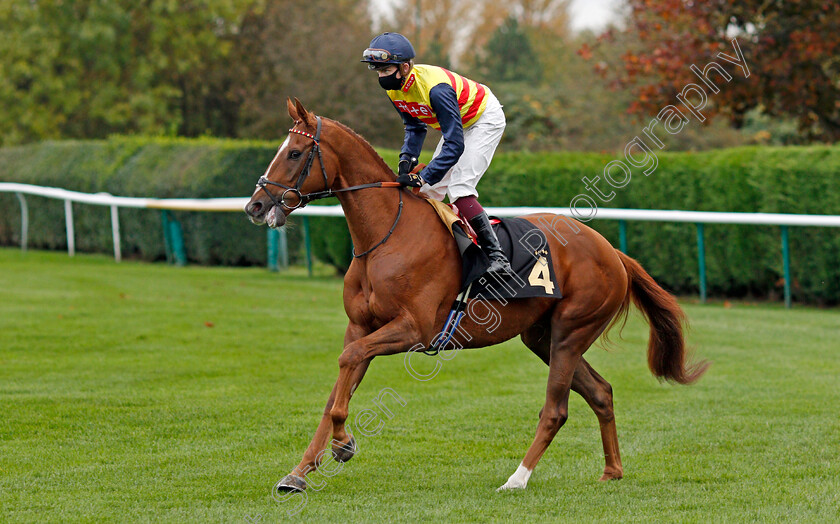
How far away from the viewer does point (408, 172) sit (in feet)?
16.8

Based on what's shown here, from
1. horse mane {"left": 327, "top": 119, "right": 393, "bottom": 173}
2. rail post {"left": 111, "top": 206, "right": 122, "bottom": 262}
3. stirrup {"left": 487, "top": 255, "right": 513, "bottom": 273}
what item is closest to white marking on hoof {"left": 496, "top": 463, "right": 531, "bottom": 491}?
stirrup {"left": 487, "top": 255, "right": 513, "bottom": 273}

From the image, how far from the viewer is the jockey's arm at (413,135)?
17.1ft

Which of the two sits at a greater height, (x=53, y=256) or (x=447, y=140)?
(x=447, y=140)

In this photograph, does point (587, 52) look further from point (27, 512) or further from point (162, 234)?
point (27, 512)

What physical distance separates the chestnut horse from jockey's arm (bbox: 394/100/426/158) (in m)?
0.20

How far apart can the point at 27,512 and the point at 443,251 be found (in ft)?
7.25

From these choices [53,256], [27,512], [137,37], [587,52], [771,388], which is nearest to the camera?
[27,512]

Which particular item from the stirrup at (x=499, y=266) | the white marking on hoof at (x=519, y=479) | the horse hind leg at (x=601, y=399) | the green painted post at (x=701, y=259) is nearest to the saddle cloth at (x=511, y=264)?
Result: the stirrup at (x=499, y=266)

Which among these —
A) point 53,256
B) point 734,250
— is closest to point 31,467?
point 734,250

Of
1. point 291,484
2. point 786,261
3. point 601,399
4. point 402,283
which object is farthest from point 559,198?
point 291,484

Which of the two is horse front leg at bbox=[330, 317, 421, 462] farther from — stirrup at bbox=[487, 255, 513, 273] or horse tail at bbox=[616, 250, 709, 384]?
horse tail at bbox=[616, 250, 709, 384]

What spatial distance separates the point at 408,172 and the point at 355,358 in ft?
3.34

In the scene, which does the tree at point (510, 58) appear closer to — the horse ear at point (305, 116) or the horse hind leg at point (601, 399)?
the horse hind leg at point (601, 399)

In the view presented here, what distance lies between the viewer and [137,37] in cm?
3072
